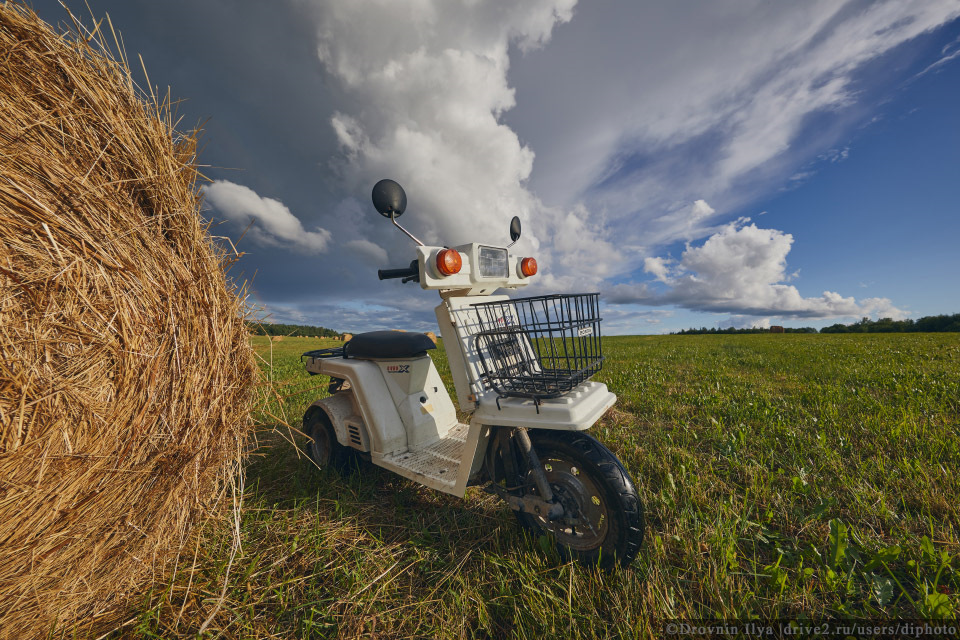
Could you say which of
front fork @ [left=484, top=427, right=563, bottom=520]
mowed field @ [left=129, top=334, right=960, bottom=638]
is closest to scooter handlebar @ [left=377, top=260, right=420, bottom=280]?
mowed field @ [left=129, top=334, right=960, bottom=638]

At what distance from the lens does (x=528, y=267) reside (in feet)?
8.91

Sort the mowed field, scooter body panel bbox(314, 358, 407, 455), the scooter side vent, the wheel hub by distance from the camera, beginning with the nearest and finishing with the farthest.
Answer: the mowed field < the wheel hub < scooter body panel bbox(314, 358, 407, 455) < the scooter side vent

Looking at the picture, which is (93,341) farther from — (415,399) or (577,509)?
(577,509)

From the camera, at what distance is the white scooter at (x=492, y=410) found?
1730 mm

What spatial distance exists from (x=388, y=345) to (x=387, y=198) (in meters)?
1.23

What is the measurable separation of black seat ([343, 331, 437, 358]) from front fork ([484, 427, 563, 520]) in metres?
1.03

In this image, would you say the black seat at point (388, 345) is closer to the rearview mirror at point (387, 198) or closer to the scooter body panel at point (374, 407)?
the scooter body panel at point (374, 407)

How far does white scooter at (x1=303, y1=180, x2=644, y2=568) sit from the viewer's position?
5.68 feet

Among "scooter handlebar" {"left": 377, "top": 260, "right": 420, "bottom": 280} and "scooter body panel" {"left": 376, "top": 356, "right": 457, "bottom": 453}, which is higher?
"scooter handlebar" {"left": 377, "top": 260, "right": 420, "bottom": 280}

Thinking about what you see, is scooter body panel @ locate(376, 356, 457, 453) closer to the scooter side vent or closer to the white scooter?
the white scooter

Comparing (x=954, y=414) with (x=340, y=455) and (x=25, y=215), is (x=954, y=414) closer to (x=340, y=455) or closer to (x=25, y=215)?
(x=340, y=455)

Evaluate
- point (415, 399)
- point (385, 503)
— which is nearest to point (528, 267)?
point (415, 399)

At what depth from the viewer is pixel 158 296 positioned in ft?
5.41

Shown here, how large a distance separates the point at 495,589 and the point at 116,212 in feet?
8.92
